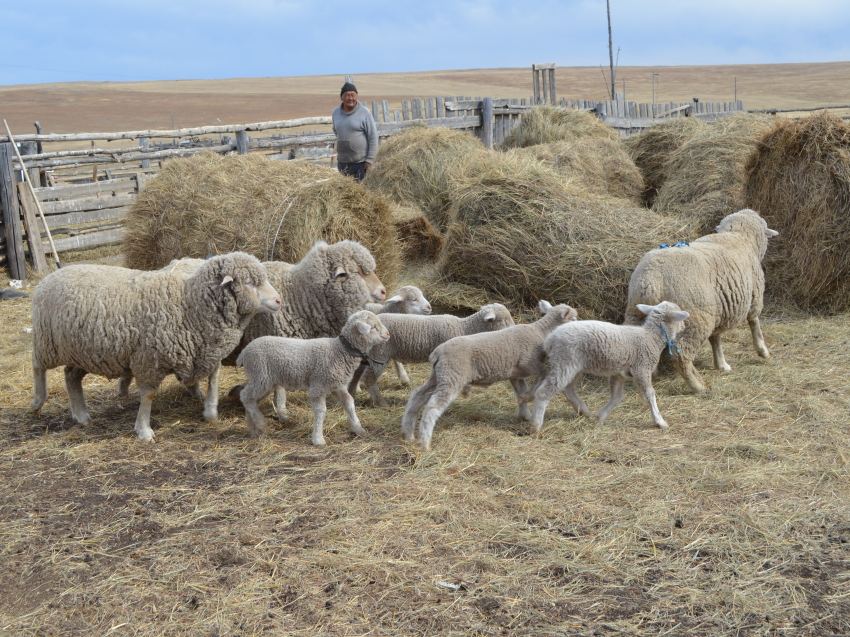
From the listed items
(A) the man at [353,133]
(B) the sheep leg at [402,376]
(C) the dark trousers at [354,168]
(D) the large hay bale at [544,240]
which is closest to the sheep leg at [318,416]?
(B) the sheep leg at [402,376]

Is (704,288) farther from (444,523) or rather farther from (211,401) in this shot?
(211,401)

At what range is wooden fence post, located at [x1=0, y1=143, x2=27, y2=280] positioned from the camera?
13.2 meters

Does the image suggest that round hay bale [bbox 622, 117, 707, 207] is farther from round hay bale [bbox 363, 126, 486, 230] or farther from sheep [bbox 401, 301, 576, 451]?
sheep [bbox 401, 301, 576, 451]

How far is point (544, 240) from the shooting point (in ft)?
26.8

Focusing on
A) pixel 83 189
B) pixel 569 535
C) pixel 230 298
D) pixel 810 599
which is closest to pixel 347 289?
pixel 230 298

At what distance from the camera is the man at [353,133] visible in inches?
448

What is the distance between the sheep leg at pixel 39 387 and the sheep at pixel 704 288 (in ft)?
16.7

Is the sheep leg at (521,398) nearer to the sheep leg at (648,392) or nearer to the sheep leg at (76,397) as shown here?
the sheep leg at (648,392)

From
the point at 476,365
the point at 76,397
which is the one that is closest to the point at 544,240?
the point at 476,365

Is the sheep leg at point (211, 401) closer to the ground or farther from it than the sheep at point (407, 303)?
closer to the ground

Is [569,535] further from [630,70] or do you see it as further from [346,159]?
[630,70]

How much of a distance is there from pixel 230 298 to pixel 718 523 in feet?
12.6

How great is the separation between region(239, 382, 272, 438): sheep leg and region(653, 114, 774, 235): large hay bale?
6335 millimetres

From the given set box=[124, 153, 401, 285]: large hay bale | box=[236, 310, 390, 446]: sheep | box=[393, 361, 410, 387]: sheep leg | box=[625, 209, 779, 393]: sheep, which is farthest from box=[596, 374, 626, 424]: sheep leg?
box=[124, 153, 401, 285]: large hay bale
